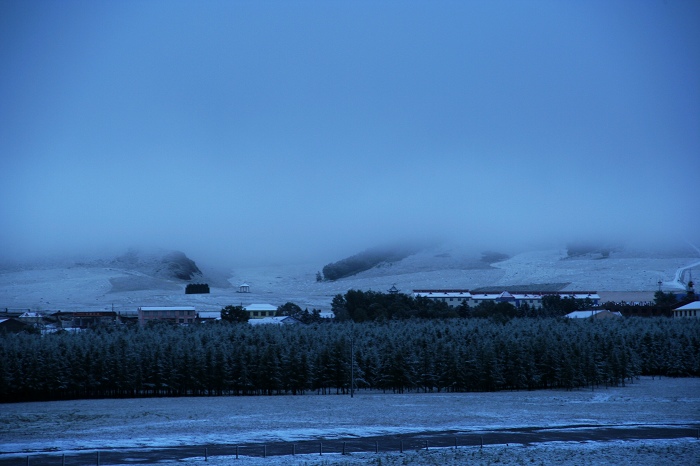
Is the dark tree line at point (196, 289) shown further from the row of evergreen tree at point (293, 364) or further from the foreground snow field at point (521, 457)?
the foreground snow field at point (521, 457)

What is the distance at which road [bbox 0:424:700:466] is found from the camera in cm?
3731

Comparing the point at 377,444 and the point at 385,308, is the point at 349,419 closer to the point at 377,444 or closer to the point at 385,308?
the point at 377,444

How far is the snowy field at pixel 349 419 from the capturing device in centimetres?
3934

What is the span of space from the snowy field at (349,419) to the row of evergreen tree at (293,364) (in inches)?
126

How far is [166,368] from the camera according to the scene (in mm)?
72750

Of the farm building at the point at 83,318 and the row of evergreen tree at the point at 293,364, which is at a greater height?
the farm building at the point at 83,318

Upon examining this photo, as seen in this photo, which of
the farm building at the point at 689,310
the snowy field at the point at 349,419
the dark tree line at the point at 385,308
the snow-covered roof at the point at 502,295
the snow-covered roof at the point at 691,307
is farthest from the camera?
the snow-covered roof at the point at 502,295

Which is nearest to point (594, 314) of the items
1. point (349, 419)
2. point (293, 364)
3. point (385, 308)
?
point (385, 308)

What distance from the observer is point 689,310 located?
131250 mm

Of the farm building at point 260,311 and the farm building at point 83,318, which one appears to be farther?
the farm building at point 260,311

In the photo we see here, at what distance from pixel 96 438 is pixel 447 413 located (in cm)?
2234

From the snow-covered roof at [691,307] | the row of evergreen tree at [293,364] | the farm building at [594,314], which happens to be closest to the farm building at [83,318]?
the row of evergreen tree at [293,364]

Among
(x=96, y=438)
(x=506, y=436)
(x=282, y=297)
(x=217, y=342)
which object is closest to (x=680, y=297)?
(x=282, y=297)

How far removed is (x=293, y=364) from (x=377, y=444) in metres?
35.4
